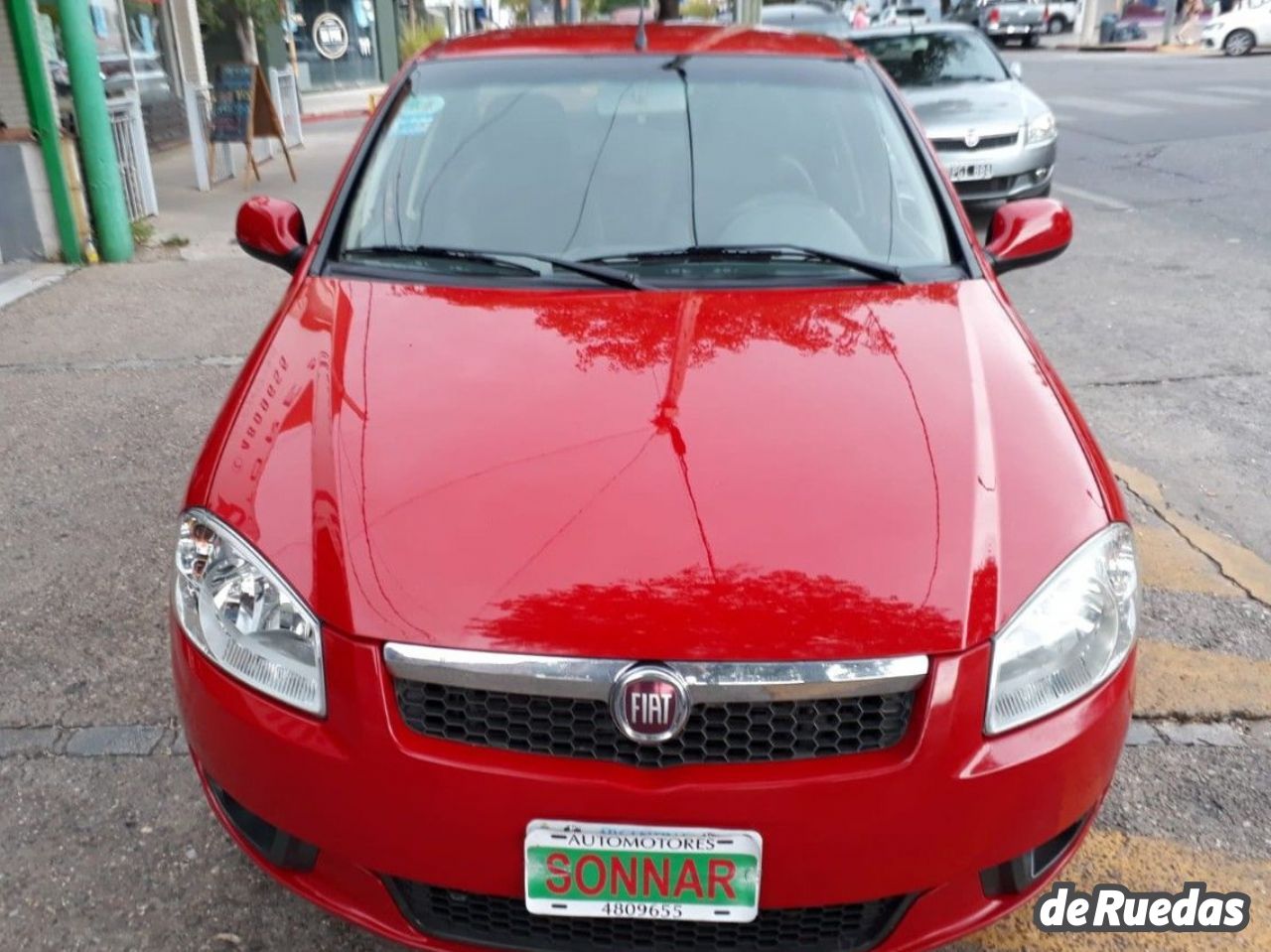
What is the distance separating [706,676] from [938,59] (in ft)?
29.9

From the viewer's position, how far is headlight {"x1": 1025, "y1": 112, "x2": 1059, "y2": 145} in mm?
8344

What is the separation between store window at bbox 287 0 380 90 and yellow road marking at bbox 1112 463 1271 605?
2205cm

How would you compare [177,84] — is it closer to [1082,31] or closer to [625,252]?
[625,252]

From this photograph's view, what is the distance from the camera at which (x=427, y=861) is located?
1.79m

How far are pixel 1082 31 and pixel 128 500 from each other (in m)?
38.9

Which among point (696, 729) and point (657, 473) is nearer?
point (696, 729)

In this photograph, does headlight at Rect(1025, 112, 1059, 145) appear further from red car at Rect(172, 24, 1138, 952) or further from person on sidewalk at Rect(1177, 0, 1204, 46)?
person on sidewalk at Rect(1177, 0, 1204, 46)

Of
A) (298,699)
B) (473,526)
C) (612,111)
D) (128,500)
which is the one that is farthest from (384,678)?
(128,500)

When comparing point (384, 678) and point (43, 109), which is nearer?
point (384, 678)

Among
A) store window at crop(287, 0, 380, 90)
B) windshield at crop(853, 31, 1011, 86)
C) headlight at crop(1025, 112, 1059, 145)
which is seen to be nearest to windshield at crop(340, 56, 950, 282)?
headlight at crop(1025, 112, 1059, 145)

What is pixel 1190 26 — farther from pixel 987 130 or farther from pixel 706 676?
pixel 706 676

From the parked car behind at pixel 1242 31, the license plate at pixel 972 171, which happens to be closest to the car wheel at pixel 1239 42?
the parked car behind at pixel 1242 31

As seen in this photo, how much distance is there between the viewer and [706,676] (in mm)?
1720

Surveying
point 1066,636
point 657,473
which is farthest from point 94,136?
point 1066,636
